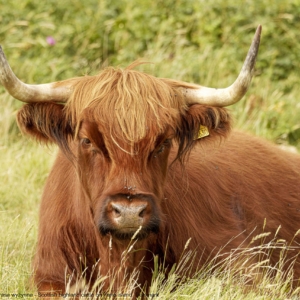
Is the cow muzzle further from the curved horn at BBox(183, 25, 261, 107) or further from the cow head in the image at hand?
the curved horn at BBox(183, 25, 261, 107)

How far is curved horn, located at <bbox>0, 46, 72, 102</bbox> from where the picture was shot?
4282 millimetres

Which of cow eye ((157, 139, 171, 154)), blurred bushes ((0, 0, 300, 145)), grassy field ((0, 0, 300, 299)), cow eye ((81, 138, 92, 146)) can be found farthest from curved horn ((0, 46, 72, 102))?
blurred bushes ((0, 0, 300, 145))

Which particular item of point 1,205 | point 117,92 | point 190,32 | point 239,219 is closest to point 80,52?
point 190,32

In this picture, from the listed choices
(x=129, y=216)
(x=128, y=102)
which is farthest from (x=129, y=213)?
(x=128, y=102)

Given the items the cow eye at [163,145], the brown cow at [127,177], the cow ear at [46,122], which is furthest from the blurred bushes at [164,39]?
the cow eye at [163,145]

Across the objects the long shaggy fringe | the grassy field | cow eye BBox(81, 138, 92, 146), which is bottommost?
the grassy field

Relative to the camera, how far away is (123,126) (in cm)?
439

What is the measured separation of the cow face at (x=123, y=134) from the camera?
167 inches

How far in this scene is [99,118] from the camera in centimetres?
445

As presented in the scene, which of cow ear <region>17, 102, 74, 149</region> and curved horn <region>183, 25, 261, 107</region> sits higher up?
curved horn <region>183, 25, 261, 107</region>

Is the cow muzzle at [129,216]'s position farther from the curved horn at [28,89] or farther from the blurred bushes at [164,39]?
the blurred bushes at [164,39]

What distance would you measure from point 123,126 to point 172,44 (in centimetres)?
623

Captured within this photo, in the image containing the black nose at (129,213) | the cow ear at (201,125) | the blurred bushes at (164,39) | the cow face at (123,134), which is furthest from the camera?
the blurred bushes at (164,39)

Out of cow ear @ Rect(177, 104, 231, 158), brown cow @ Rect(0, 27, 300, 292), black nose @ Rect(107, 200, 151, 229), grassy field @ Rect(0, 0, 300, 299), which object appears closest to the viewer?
black nose @ Rect(107, 200, 151, 229)
